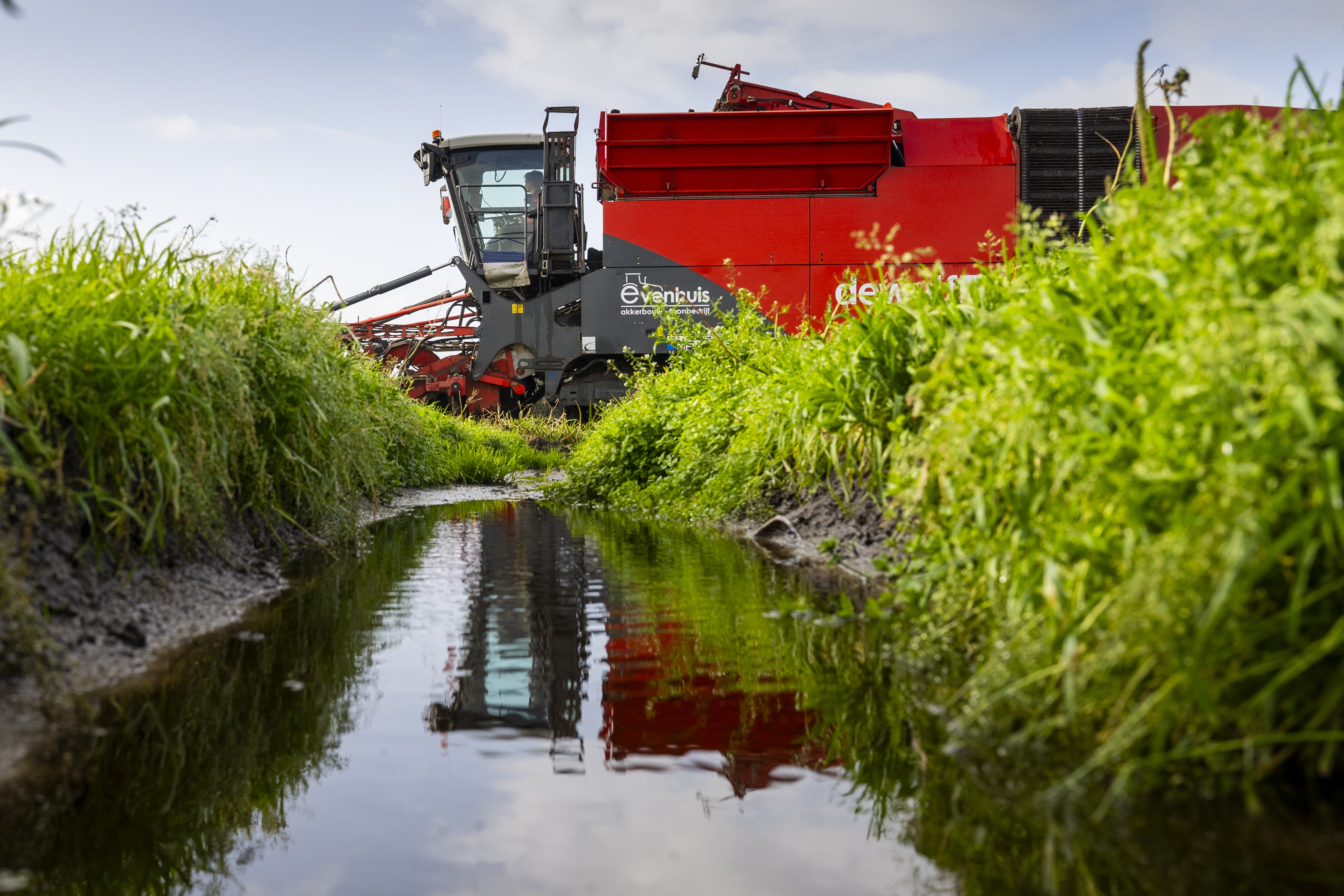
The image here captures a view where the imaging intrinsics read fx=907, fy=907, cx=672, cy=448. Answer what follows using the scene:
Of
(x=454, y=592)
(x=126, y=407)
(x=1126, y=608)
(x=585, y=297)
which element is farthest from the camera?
(x=585, y=297)

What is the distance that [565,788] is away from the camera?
1.72 m

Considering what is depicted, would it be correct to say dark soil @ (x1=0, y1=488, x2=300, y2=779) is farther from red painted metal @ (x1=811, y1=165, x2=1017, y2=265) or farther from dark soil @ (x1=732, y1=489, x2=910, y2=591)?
red painted metal @ (x1=811, y1=165, x2=1017, y2=265)

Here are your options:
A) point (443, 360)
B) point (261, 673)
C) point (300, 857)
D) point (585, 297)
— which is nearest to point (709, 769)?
point (300, 857)

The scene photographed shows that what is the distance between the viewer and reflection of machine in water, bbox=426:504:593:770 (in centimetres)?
213

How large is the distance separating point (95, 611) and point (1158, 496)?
2.56 m

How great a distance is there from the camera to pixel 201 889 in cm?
138

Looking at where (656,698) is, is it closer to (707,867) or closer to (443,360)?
(707,867)

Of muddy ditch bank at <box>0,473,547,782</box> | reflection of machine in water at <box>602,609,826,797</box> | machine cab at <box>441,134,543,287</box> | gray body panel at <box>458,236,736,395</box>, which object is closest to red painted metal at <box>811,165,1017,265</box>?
gray body panel at <box>458,236,736,395</box>

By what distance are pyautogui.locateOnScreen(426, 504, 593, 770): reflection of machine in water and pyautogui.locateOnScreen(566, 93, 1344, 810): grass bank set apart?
0.88 meters

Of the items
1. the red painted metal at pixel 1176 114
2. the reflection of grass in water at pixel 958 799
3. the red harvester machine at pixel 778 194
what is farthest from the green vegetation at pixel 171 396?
the red painted metal at pixel 1176 114

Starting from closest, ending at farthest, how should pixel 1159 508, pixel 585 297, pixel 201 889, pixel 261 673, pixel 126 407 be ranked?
pixel 201 889 → pixel 1159 508 → pixel 261 673 → pixel 126 407 → pixel 585 297

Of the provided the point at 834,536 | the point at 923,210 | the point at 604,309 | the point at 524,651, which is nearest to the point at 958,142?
the point at 923,210

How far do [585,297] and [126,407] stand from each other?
8682 mm

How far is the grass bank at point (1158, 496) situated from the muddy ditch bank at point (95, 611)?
6.04 feet
